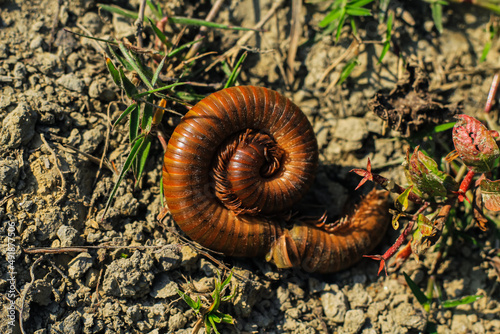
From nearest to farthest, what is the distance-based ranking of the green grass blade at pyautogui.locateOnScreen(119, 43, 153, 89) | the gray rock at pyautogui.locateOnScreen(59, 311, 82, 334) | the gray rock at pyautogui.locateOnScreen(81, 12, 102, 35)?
the gray rock at pyautogui.locateOnScreen(59, 311, 82, 334)
the green grass blade at pyautogui.locateOnScreen(119, 43, 153, 89)
the gray rock at pyautogui.locateOnScreen(81, 12, 102, 35)

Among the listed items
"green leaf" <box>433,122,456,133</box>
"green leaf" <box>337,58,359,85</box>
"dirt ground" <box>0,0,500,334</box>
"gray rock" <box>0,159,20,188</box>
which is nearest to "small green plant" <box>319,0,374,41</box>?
"dirt ground" <box>0,0,500,334</box>

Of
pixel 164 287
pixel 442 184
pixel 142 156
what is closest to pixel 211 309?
pixel 164 287

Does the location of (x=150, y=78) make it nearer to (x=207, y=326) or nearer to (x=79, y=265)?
(x=79, y=265)

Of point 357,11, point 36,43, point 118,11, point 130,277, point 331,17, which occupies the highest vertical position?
point 357,11

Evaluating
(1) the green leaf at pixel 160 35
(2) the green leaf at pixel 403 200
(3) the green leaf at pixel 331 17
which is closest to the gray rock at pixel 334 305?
(2) the green leaf at pixel 403 200

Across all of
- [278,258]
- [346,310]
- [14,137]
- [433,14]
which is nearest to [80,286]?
[14,137]

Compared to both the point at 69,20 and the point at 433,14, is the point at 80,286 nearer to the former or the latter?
the point at 69,20

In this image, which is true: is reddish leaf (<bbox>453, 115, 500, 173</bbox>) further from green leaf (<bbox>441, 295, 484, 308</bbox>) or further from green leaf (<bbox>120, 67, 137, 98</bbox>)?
green leaf (<bbox>120, 67, 137, 98</bbox>)
